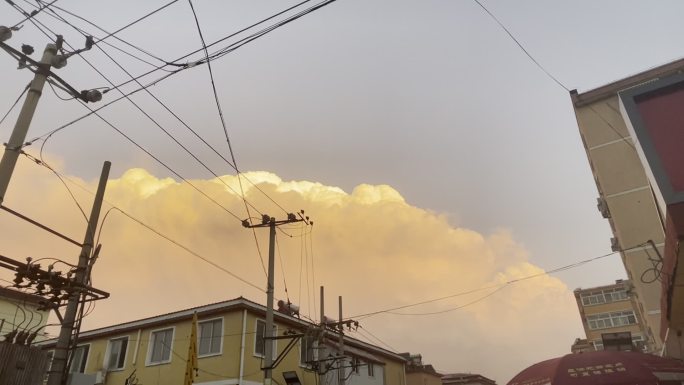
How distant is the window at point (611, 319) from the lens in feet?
193

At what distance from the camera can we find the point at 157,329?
2289 cm

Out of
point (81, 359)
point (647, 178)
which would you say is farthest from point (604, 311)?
point (81, 359)

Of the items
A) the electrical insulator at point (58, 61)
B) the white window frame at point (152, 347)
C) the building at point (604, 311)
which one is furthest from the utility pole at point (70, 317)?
the building at point (604, 311)

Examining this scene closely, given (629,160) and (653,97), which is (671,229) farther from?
(629,160)

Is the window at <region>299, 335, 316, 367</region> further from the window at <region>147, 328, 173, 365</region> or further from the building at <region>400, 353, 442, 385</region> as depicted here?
the building at <region>400, 353, 442, 385</region>

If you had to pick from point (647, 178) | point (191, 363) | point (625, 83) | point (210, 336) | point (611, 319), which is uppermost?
point (625, 83)

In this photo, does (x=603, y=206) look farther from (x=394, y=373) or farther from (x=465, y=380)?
(x=465, y=380)

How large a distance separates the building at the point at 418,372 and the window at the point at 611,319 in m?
32.3

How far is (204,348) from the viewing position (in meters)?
21.2

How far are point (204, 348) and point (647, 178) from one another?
1877 centimetres

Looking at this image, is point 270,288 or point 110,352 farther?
point 110,352

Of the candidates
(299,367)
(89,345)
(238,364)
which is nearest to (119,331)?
(89,345)

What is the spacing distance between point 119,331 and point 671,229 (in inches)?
982

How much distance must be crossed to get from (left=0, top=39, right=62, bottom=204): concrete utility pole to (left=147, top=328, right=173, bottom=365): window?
16507 millimetres
